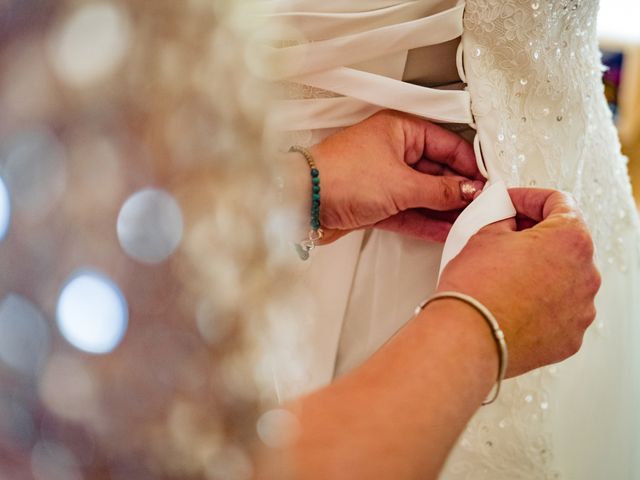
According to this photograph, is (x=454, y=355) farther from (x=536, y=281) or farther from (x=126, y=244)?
(x=126, y=244)

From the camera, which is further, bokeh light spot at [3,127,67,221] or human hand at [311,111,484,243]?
human hand at [311,111,484,243]

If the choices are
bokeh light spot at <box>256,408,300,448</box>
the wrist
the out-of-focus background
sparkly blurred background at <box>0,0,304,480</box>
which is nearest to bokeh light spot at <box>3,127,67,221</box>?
sparkly blurred background at <box>0,0,304,480</box>

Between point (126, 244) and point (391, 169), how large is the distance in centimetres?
50

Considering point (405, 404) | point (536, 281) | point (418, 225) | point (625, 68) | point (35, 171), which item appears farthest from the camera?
point (625, 68)

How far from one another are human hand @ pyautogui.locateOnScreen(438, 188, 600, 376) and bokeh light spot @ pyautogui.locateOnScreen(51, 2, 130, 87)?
36 centimetres

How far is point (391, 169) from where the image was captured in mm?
752

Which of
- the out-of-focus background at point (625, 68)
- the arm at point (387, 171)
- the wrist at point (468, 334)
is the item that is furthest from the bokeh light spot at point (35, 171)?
the out-of-focus background at point (625, 68)

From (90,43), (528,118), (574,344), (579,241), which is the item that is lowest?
(574,344)

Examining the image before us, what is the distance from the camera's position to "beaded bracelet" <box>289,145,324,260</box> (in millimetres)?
753

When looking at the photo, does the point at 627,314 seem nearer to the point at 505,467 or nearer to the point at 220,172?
the point at 505,467

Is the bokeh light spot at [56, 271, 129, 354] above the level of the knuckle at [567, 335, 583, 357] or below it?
above

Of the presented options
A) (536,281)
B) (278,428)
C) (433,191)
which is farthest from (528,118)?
(278,428)

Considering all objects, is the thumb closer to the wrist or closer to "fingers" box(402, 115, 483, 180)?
"fingers" box(402, 115, 483, 180)

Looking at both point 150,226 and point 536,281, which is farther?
point 536,281
